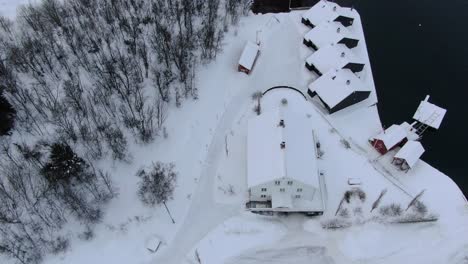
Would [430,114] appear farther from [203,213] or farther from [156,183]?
[156,183]

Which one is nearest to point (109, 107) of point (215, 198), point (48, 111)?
point (48, 111)

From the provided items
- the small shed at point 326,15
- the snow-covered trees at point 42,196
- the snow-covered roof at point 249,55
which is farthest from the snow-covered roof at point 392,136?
the snow-covered trees at point 42,196

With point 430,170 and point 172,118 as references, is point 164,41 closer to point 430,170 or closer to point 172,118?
point 172,118

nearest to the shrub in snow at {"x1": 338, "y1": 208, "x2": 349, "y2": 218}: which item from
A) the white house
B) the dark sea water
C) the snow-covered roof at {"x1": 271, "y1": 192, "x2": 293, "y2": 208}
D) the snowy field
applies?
the snowy field

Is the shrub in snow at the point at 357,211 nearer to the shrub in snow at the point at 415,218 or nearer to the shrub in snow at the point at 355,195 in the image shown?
the shrub in snow at the point at 355,195

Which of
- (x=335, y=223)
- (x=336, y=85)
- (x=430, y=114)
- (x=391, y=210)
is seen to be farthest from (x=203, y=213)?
(x=430, y=114)
